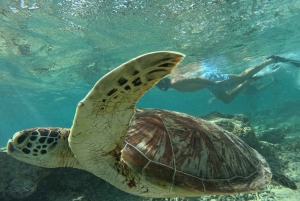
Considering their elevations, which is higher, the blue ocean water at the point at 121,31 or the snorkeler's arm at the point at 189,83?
the blue ocean water at the point at 121,31

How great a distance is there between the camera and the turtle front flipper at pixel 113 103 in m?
1.30

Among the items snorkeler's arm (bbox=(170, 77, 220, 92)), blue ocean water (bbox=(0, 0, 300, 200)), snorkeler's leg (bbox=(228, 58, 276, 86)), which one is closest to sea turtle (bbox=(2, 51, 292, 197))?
blue ocean water (bbox=(0, 0, 300, 200))

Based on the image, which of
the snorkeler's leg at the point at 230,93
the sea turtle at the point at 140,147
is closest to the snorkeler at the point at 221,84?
the snorkeler's leg at the point at 230,93

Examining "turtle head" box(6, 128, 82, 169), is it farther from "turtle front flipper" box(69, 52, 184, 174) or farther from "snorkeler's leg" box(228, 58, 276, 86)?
"snorkeler's leg" box(228, 58, 276, 86)

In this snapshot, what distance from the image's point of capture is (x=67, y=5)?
28.5 feet

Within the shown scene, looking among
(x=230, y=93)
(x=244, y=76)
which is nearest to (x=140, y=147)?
(x=230, y=93)

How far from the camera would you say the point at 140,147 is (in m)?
2.18

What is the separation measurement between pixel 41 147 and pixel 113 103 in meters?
1.13

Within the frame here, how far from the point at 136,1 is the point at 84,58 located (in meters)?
7.71

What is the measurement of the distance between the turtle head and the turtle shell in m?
0.68

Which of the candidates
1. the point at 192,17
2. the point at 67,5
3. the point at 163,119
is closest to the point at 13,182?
the point at 163,119

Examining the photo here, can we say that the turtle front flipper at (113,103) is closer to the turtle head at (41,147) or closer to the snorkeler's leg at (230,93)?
the turtle head at (41,147)

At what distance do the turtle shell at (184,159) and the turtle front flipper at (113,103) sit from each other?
346 millimetres

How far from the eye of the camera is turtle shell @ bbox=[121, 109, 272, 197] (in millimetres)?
2115
